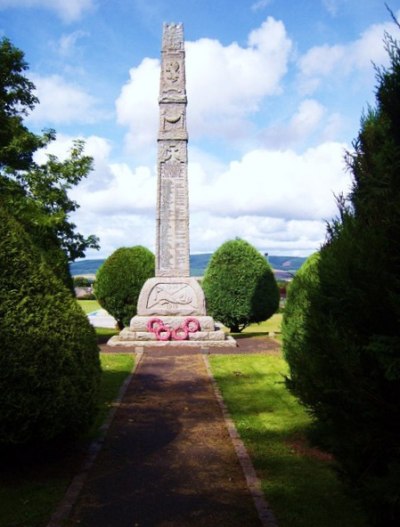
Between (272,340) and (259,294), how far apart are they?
3504 mm

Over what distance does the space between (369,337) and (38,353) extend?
11.4ft

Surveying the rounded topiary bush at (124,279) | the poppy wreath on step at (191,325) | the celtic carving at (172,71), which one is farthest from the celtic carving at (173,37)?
the poppy wreath on step at (191,325)

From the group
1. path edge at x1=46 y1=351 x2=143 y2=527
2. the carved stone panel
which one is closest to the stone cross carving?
the carved stone panel

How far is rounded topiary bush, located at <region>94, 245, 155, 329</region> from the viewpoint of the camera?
21188mm

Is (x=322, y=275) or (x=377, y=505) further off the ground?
(x=322, y=275)

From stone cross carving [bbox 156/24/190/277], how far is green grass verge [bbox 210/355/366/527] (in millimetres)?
6606

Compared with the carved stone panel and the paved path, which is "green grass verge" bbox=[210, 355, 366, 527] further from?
the carved stone panel

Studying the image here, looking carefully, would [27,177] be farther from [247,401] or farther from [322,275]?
[322,275]

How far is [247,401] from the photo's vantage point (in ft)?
28.5

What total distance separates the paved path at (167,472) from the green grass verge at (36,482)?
26 centimetres

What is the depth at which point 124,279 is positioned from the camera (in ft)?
69.6

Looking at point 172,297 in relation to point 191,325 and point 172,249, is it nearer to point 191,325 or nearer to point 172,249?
point 191,325

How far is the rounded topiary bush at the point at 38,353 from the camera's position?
5023mm

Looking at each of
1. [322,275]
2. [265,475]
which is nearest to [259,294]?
[265,475]
